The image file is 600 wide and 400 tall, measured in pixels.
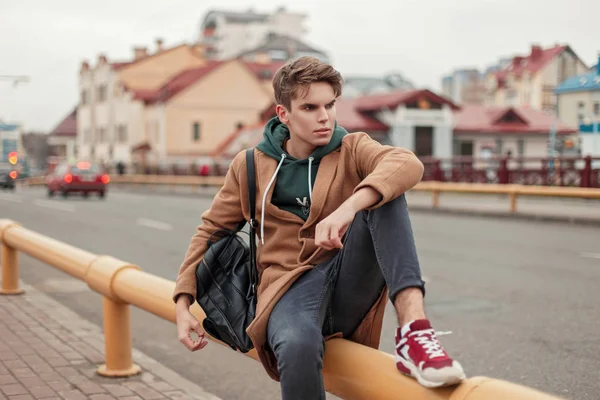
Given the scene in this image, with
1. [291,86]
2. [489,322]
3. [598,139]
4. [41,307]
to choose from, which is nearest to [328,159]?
[291,86]

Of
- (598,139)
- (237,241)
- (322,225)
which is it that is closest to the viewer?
(322,225)

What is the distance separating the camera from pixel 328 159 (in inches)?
131

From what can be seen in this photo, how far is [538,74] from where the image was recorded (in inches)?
1268

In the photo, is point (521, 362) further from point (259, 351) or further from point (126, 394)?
point (259, 351)

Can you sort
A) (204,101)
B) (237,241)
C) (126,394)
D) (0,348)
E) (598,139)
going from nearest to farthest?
(237,241) → (126,394) → (0,348) → (598,139) → (204,101)

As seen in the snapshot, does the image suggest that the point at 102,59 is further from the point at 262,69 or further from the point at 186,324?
the point at 186,324

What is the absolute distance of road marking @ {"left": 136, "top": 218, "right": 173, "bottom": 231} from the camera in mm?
17011

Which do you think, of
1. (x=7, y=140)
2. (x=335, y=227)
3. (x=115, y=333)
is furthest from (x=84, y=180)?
(x=335, y=227)

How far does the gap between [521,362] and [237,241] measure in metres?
2.96

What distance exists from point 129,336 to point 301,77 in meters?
2.66

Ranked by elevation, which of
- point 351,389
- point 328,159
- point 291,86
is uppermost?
point 291,86

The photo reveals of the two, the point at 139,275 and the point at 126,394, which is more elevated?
the point at 139,275

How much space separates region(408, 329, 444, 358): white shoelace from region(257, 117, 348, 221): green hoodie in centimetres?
76

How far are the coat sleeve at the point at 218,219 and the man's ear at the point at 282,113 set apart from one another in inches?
9.4
